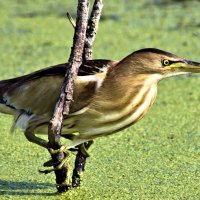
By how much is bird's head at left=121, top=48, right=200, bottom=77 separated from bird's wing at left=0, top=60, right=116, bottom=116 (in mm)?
91

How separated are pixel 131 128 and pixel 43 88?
778 millimetres

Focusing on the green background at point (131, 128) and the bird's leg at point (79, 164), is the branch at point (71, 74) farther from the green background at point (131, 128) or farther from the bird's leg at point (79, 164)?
the green background at point (131, 128)

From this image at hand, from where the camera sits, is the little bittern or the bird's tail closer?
the little bittern

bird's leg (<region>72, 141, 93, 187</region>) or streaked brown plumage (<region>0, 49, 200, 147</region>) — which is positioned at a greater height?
streaked brown plumage (<region>0, 49, 200, 147</region>)

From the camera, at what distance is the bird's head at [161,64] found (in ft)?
5.91

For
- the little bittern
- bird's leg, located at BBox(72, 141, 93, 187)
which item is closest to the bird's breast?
the little bittern

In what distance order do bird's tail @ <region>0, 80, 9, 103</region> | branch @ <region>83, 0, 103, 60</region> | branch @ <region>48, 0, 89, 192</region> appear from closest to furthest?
branch @ <region>48, 0, 89, 192</region> → branch @ <region>83, 0, 103, 60</region> → bird's tail @ <region>0, 80, 9, 103</region>

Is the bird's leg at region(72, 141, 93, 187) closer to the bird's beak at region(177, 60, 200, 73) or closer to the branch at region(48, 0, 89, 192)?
the branch at region(48, 0, 89, 192)

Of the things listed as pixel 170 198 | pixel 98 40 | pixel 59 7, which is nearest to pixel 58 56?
pixel 98 40

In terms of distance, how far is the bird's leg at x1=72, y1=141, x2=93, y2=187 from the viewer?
2.04 m

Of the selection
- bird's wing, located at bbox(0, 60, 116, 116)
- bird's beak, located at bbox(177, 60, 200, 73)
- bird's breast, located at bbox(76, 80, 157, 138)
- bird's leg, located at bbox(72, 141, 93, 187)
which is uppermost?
bird's beak, located at bbox(177, 60, 200, 73)

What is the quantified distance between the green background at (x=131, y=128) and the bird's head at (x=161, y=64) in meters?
0.43

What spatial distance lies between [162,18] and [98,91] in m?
2.49

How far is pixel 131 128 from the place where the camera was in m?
2.66
